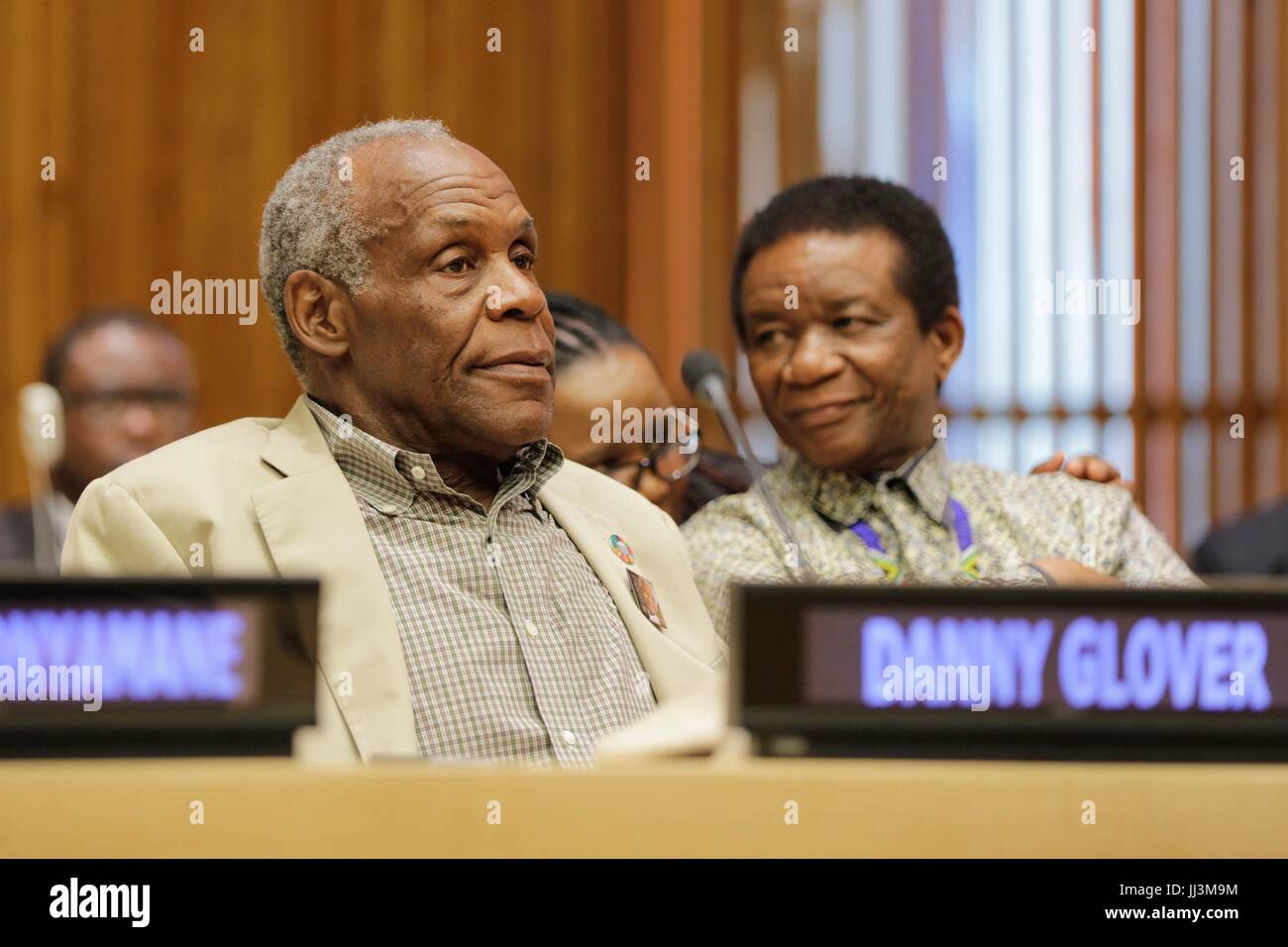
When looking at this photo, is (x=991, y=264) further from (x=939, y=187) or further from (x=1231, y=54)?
(x=1231, y=54)

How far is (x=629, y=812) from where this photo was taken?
0.59 m

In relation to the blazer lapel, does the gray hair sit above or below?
above

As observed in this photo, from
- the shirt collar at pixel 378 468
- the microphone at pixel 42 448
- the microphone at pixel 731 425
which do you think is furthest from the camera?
the microphone at pixel 42 448

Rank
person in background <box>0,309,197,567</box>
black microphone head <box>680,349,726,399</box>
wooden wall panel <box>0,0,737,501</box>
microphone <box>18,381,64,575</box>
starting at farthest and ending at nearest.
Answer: wooden wall panel <box>0,0,737,501</box>
person in background <box>0,309,197,567</box>
microphone <box>18,381,64,575</box>
black microphone head <box>680,349,726,399</box>

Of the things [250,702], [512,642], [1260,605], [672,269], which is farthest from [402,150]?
[672,269]

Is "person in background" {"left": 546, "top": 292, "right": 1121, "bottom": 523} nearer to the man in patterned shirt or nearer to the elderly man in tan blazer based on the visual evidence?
the man in patterned shirt

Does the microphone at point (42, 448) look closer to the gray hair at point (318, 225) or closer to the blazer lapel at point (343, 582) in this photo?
the gray hair at point (318, 225)

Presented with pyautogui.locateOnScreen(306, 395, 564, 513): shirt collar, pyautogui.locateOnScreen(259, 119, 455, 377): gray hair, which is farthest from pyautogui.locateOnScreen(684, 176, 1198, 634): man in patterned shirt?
pyautogui.locateOnScreen(259, 119, 455, 377): gray hair

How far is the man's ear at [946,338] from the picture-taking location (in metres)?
1.90

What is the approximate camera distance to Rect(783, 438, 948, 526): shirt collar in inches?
69.4

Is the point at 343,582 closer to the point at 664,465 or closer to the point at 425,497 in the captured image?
the point at 425,497

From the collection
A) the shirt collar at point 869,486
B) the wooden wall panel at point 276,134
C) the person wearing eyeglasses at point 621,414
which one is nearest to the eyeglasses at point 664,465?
the person wearing eyeglasses at point 621,414

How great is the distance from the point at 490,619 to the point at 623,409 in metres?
0.78
